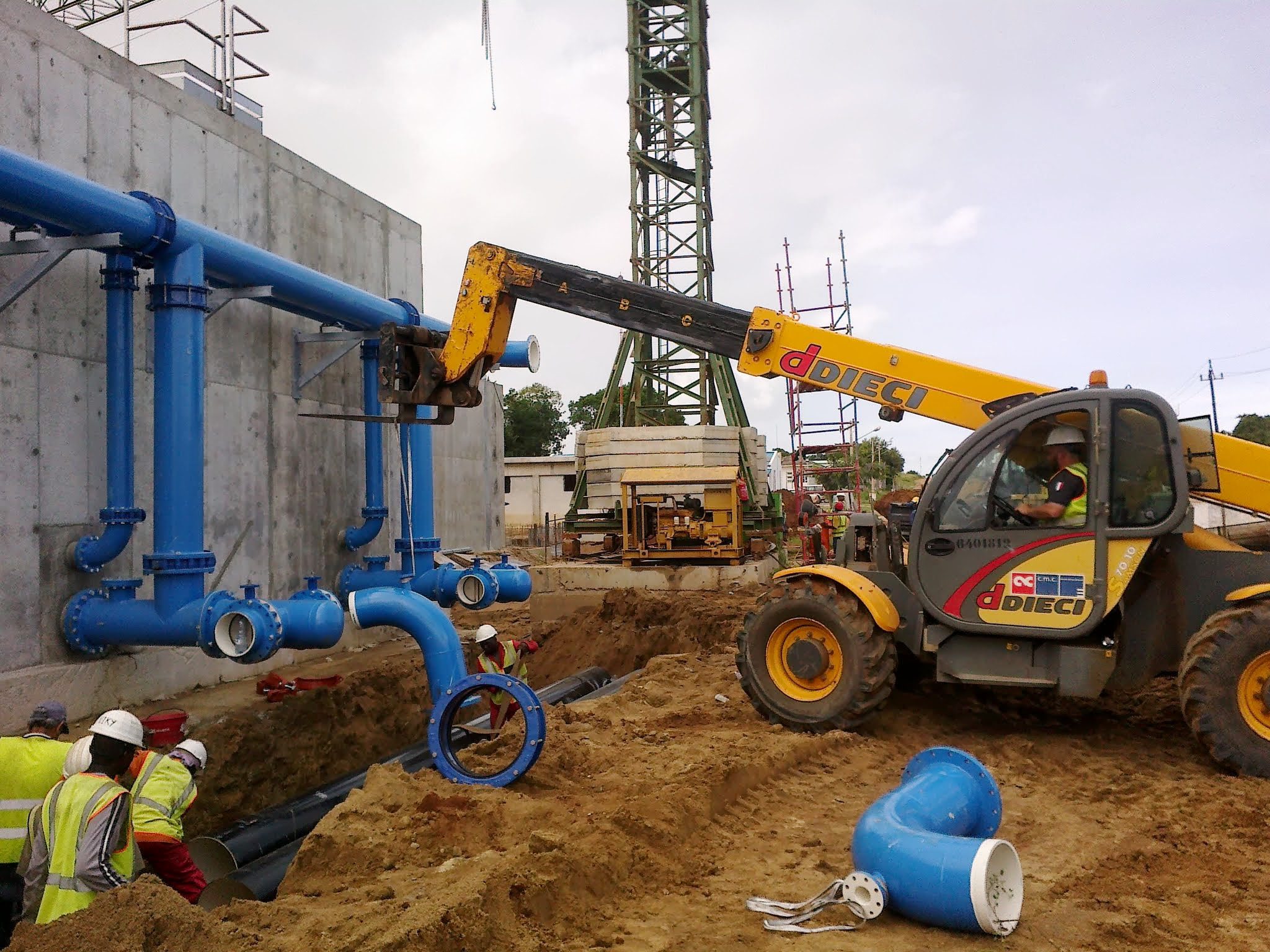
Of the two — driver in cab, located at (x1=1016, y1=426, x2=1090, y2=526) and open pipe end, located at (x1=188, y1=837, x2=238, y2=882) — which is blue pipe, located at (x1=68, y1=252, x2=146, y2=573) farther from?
driver in cab, located at (x1=1016, y1=426, x2=1090, y2=526)

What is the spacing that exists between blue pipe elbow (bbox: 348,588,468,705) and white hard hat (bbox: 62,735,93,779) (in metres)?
3.48

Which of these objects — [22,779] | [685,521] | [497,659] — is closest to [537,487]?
[685,521]

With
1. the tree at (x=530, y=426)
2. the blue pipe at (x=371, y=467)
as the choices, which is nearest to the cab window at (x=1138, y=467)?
the blue pipe at (x=371, y=467)

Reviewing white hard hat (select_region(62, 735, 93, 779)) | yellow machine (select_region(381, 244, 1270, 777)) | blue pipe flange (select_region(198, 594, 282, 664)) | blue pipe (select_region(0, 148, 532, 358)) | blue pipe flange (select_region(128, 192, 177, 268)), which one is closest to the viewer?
white hard hat (select_region(62, 735, 93, 779))

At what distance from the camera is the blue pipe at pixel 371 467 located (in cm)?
1110

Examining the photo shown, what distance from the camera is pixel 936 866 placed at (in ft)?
Result: 11.9

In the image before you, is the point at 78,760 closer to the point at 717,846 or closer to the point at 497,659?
the point at 717,846

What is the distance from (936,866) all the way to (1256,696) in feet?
10.4

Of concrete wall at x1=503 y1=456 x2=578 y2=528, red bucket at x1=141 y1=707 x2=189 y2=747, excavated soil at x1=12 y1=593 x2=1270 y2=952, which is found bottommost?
excavated soil at x1=12 y1=593 x2=1270 y2=952

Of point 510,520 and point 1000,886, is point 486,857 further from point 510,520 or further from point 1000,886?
point 510,520

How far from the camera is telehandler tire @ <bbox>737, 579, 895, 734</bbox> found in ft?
21.5

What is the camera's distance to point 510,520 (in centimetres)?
3638

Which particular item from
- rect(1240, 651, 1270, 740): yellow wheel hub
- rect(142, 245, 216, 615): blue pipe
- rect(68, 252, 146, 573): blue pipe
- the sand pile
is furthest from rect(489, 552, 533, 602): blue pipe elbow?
rect(1240, 651, 1270, 740): yellow wheel hub

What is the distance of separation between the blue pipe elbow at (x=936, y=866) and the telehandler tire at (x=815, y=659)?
2.18 metres
